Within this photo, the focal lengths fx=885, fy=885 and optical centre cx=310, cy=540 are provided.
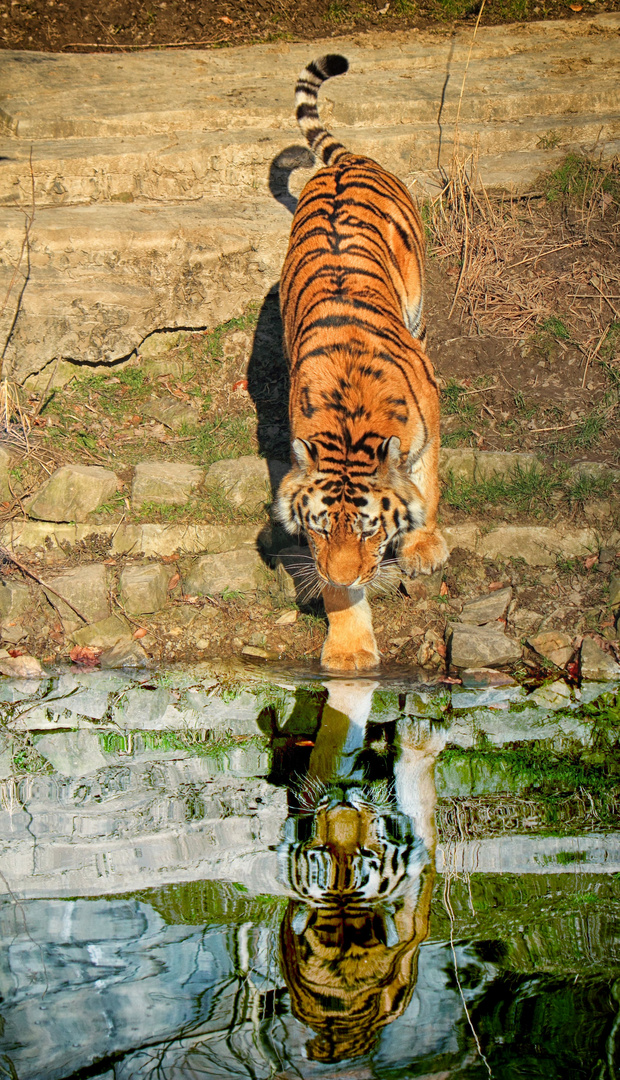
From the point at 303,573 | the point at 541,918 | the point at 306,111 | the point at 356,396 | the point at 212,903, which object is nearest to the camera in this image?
the point at 541,918

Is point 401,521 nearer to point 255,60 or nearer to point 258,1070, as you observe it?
point 258,1070

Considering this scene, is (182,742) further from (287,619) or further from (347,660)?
(287,619)

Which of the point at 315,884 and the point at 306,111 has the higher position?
the point at 306,111

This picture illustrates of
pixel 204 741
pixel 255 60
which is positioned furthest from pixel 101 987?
pixel 255 60

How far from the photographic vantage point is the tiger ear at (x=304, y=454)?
3.10 meters

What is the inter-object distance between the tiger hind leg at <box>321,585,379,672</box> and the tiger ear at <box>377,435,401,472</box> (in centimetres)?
71

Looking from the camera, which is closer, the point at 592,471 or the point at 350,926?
the point at 350,926

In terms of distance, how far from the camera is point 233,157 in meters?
5.64

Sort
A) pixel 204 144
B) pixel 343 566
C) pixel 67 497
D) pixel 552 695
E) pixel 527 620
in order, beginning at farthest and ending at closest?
pixel 204 144 < pixel 67 497 < pixel 527 620 < pixel 552 695 < pixel 343 566

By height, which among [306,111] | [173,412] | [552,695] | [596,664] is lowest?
[552,695]

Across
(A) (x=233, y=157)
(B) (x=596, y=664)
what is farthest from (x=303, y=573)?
(A) (x=233, y=157)

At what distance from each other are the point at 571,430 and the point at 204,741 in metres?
2.49

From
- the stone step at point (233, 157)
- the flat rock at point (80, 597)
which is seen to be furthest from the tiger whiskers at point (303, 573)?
the stone step at point (233, 157)

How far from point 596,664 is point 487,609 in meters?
0.53
